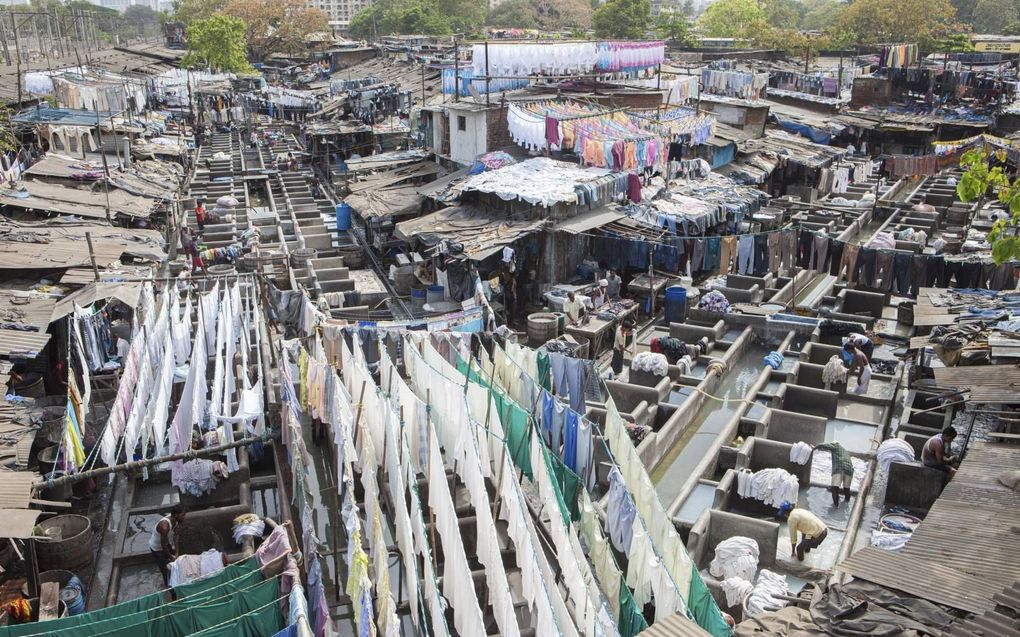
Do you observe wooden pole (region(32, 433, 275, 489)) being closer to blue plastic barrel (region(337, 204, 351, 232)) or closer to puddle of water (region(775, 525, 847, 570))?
puddle of water (region(775, 525, 847, 570))

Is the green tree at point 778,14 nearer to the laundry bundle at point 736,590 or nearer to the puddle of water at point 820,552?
the puddle of water at point 820,552

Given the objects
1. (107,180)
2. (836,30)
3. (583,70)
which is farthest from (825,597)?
(836,30)

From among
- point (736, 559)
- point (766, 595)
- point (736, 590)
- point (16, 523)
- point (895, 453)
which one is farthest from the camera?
point (895, 453)

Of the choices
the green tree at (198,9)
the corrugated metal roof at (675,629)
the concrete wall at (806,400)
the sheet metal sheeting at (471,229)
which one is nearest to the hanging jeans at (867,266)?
the concrete wall at (806,400)

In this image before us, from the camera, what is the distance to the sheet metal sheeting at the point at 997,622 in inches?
281

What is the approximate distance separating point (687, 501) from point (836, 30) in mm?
66850

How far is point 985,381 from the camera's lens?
12.8m

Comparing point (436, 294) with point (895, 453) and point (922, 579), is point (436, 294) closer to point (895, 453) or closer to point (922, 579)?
point (895, 453)

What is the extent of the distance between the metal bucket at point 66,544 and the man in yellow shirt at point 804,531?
10.5m

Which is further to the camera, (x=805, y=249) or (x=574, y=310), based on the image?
(x=805, y=249)

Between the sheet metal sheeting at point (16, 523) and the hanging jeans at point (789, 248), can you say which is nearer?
the sheet metal sheeting at point (16, 523)

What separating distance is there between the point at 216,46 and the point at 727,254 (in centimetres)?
5410

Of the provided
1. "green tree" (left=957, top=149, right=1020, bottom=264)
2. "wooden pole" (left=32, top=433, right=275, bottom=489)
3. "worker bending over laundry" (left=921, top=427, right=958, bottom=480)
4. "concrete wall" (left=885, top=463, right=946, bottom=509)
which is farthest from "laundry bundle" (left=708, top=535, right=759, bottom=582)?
"wooden pole" (left=32, top=433, right=275, bottom=489)

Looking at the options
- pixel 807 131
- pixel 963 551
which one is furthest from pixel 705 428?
pixel 807 131
